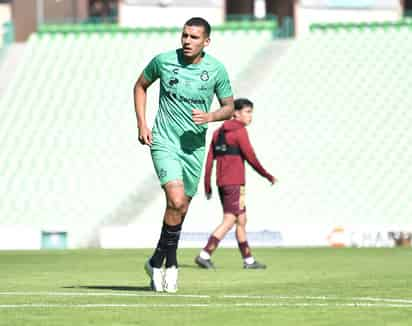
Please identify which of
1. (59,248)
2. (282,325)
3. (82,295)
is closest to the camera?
(282,325)

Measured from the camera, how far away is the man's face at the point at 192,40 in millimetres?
12258

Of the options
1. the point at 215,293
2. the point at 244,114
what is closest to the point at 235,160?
the point at 244,114

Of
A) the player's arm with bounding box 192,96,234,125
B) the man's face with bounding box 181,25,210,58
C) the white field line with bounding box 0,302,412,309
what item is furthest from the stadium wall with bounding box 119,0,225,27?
the white field line with bounding box 0,302,412,309

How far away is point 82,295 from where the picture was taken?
11.5m

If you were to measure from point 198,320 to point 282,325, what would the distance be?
0.60m

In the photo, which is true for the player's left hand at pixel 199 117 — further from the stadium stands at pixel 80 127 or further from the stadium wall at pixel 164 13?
the stadium wall at pixel 164 13

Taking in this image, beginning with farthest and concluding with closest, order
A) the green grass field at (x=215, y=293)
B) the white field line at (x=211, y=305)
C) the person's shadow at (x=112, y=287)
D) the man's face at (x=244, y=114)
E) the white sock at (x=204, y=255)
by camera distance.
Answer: the man's face at (x=244, y=114) < the white sock at (x=204, y=255) < the person's shadow at (x=112, y=287) < the white field line at (x=211, y=305) < the green grass field at (x=215, y=293)

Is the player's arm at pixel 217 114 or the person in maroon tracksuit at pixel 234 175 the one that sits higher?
→ the player's arm at pixel 217 114

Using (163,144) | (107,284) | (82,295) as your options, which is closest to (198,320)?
(82,295)

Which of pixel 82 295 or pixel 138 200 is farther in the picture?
pixel 138 200

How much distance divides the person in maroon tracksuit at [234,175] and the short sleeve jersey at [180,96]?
556 centimetres

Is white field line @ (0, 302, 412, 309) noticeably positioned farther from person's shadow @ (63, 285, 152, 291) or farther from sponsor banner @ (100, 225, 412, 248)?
sponsor banner @ (100, 225, 412, 248)

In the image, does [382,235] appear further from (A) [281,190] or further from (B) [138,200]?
(B) [138,200]

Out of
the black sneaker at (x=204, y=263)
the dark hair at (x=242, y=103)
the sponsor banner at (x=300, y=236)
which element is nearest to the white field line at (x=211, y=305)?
the black sneaker at (x=204, y=263)
